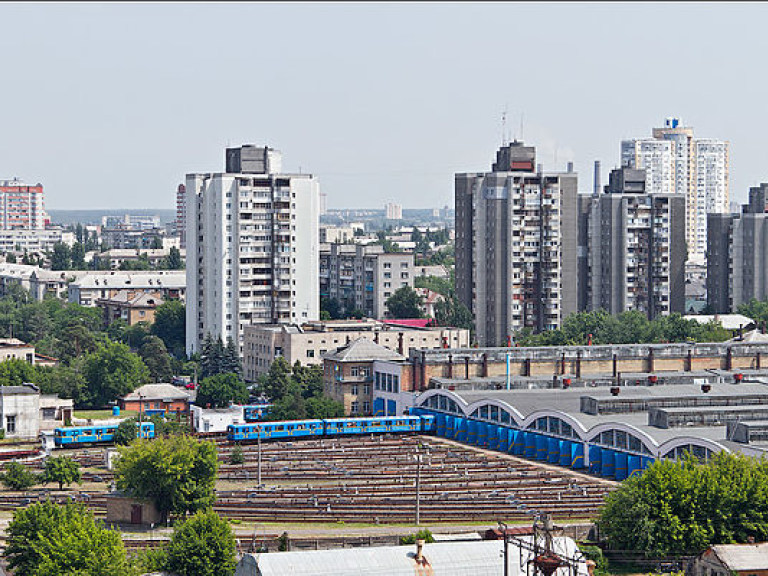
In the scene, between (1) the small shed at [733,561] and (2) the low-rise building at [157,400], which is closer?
(1) the small shed at [733,561]

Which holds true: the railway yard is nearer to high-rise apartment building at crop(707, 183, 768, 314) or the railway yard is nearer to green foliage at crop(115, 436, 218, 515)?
green foliage at crop(115, 436, 218, 515)

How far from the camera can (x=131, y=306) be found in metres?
138

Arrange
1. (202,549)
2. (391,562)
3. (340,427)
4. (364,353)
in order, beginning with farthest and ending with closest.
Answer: (364,353)
(340,427)
(202,549)
(391,562)

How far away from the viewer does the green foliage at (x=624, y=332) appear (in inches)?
4001

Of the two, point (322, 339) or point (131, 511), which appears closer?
point (131, 511)

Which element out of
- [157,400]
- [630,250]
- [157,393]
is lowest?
[157,400]

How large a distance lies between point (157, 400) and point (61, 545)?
164ft

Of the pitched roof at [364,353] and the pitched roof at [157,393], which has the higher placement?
the pitched roof at [364,353]

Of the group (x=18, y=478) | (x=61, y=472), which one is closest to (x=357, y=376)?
(x=61, y=472)

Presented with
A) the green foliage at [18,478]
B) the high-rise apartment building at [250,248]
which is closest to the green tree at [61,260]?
the high-rise apartment building at [250,248]

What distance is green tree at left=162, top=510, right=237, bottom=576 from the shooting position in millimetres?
41344

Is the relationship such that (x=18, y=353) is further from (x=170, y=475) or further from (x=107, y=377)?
(x=170, y=475)

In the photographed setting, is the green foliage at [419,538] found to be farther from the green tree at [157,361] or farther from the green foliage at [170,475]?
the green tree at [157,361]

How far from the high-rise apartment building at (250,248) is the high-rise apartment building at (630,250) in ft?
67.6
